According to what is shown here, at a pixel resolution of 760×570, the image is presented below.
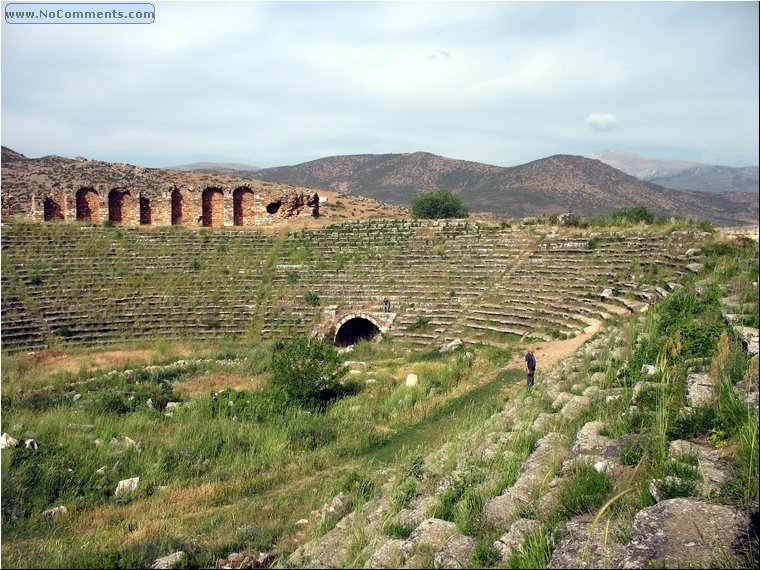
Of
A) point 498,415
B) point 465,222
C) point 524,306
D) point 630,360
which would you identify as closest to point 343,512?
point 498,415

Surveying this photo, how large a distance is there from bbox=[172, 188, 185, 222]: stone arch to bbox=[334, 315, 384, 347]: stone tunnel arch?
11.5m

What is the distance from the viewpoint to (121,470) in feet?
26.0

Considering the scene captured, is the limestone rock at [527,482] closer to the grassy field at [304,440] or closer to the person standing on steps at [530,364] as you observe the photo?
the grassy field at [304,440]

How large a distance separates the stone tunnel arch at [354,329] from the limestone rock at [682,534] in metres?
15.1

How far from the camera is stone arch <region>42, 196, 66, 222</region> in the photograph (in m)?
24.4

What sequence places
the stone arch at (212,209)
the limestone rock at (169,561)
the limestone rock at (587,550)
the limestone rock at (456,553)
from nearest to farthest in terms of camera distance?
the limestone rock at (587,550) → the limestone rock at (456,553) → the limestone rock at (169,561) → the stone arch at (212,209)

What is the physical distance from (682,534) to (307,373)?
909 cm

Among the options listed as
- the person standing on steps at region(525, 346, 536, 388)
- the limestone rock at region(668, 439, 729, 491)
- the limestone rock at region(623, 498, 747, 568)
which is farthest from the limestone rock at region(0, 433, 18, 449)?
the limestone rock at region(668, 439, 729, 491)

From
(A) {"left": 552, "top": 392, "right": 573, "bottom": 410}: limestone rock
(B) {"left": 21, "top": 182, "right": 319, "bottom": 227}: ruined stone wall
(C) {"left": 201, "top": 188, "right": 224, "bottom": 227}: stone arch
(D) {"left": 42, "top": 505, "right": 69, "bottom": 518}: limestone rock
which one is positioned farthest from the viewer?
(C) {"left": 201, "top": 188, "right": 224, "bottom": 227}: stone arch

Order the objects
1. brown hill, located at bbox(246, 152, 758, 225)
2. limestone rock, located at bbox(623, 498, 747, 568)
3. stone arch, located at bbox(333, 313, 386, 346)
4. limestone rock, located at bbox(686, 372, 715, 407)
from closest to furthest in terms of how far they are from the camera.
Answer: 1. limestone rock, located at bbox(623, 498, 747, 568)
2. limestone rock, located at bbox(686, 372, 715, 407)
3. stone arch, located at bbox(333, 313, 386, 346)
4. brown hill, located at bbox(246, 152, 758, 225)

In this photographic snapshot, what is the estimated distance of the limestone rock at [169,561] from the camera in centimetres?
444

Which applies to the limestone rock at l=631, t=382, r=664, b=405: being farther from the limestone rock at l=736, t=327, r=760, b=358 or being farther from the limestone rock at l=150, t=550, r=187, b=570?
the limestone rock at l=150, t=550, r=187, b=570

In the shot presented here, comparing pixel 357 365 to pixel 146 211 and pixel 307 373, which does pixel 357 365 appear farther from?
pixel 146 211

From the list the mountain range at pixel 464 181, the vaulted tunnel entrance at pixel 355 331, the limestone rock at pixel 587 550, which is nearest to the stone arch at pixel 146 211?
the mountain range at pixel 464 181
